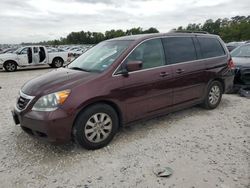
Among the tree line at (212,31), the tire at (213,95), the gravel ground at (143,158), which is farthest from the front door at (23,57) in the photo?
the tree line at (212,31)

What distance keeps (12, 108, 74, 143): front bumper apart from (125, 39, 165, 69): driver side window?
55.4 inches

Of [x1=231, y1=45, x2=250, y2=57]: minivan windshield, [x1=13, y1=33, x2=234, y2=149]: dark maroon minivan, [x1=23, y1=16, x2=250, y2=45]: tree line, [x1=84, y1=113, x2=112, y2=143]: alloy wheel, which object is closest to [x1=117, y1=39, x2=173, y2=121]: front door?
[x1=13, y1=33, x2=234, y2=149]: dark maroon minivan

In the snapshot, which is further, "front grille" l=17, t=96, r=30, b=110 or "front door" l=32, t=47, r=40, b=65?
"front door" l=32, t=47, r=40, b=65

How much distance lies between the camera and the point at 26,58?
51.2 ft

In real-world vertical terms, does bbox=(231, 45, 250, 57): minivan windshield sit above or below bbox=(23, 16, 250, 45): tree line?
below

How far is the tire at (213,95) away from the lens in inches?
221

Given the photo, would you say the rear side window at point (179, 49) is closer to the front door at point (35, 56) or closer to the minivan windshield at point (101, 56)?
the minivan windshield at point (101, 56)

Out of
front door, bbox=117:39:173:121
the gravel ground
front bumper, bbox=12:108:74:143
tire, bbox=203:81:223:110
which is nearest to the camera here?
the gravel ground

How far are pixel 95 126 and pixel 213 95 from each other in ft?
10.3

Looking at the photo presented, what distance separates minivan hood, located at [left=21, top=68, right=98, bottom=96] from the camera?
3.62m

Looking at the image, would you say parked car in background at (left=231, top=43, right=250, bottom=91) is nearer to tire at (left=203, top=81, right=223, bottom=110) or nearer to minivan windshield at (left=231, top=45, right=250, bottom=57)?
minivan windshield at (left=231, top=45, right=250, bottom=57)

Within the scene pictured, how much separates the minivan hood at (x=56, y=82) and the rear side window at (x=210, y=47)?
275cm

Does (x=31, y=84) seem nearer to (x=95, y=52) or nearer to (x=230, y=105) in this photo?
(x=95, y=52)

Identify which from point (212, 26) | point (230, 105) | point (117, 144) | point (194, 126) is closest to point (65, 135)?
point (117, 144)
